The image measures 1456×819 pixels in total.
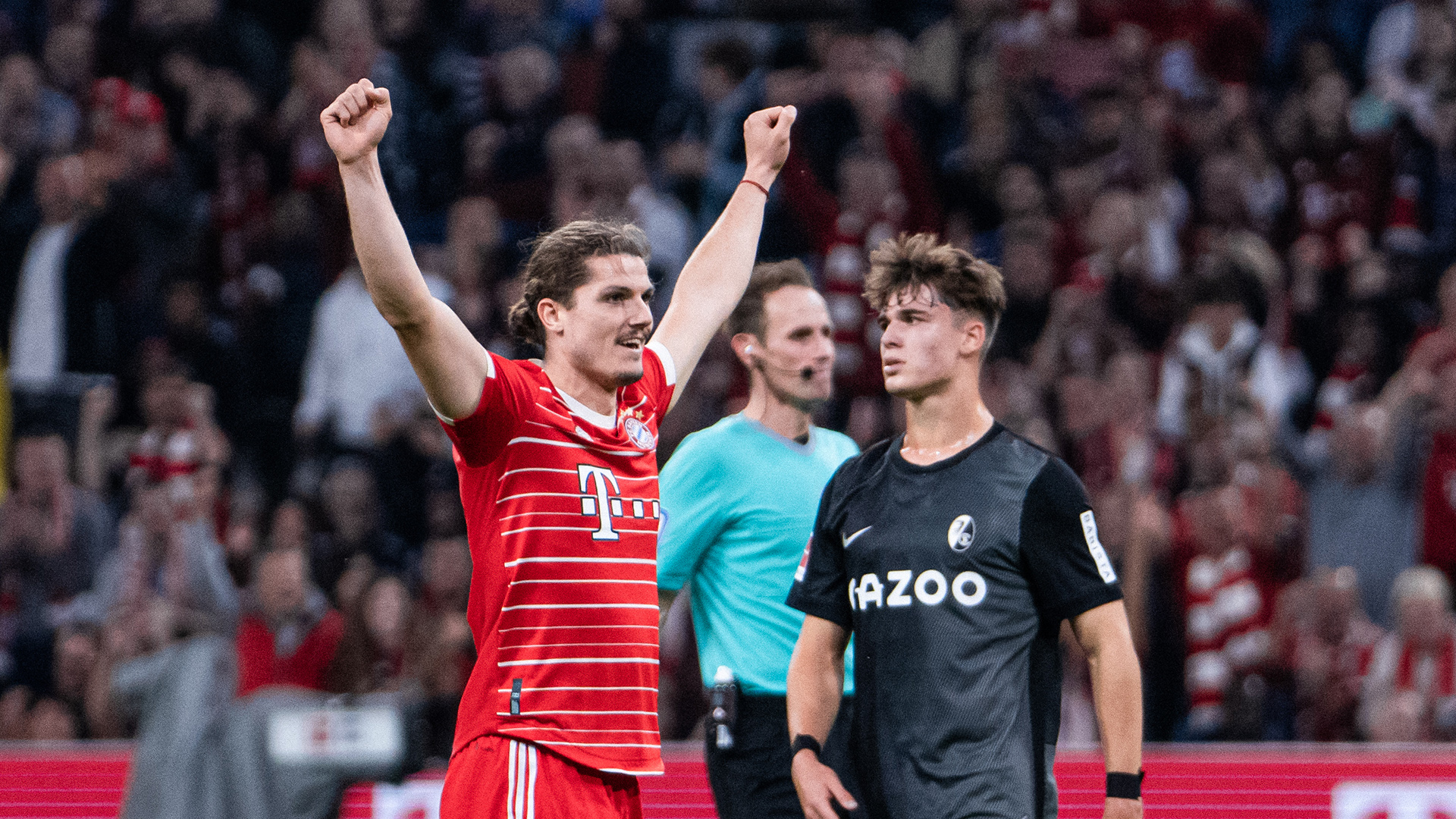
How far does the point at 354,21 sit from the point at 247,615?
478 cm

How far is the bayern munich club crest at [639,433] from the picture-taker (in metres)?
4.25

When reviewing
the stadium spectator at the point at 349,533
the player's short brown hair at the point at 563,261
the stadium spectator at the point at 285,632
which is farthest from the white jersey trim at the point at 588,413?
the stadium spectator at the point at 349,533

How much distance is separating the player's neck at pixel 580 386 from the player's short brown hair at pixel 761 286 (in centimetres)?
151

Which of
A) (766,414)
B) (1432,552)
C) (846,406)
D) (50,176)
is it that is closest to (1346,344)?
(1432,552)

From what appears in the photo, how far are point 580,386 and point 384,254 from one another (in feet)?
2.61

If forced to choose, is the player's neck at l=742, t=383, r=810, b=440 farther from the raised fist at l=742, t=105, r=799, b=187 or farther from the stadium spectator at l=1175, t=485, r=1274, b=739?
the stadium spectator at l=1175, t=485, r=1274, b=739

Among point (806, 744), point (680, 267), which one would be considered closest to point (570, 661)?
point (806, 744)

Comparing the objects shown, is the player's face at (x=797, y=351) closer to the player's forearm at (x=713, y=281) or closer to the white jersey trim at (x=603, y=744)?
the player's forearm at (x=713, y=281)

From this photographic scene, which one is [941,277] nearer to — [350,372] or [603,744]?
[603,744]

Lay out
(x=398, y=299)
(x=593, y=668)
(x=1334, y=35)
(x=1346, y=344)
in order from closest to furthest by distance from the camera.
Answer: (x=398, y=299) → (x=593, y=668) → (x=1346, y=344) → (x=1334, y=35)

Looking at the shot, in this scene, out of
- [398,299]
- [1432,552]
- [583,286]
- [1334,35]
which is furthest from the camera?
[1334,35]

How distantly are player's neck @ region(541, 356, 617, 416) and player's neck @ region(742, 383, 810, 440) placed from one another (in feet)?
4.55

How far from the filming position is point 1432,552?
8.69 metres

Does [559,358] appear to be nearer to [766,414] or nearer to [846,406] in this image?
[766,414]
